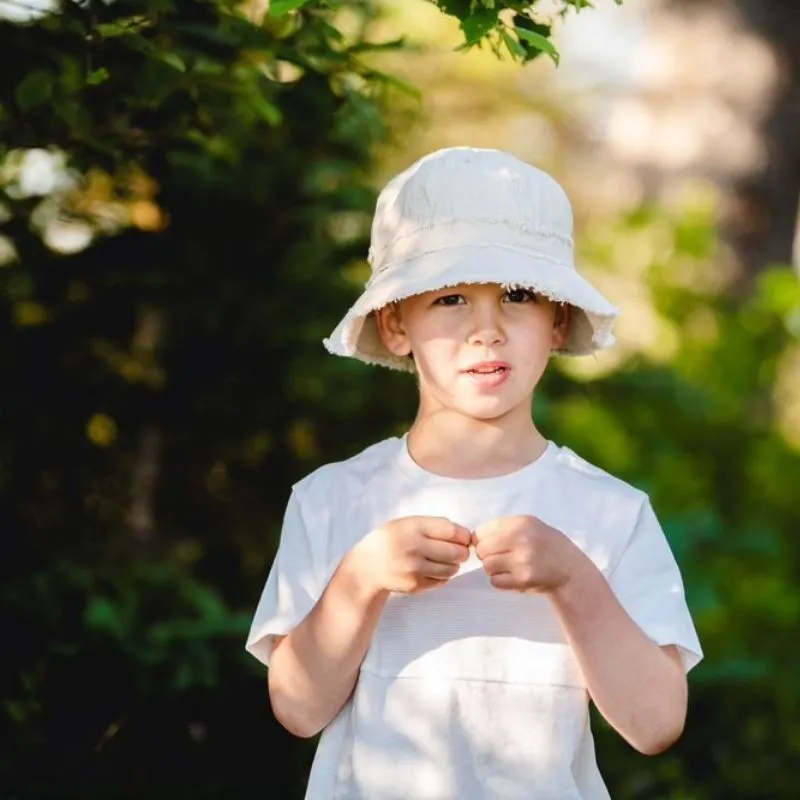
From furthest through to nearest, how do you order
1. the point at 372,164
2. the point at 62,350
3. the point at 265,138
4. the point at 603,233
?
the point at 603,233
the point at 372,164
the point at 265,138
the point at 62,350

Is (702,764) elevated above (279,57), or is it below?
below

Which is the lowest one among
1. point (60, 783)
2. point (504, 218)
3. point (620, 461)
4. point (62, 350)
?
point (60, 783)

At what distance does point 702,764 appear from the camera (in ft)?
17.7

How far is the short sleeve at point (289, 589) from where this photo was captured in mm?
2559

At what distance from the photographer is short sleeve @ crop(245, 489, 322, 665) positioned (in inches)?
101

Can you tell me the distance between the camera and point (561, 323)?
2682 millimetres

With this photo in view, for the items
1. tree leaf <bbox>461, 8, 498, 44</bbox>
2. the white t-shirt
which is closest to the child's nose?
the white t-shirt

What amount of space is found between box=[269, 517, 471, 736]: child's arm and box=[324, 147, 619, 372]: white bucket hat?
40cm

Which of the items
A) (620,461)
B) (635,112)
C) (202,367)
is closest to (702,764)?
(620,461)

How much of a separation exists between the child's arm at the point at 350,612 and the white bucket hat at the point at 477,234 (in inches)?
15.9

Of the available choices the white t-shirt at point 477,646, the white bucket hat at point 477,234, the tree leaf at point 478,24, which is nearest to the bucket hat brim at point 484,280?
the white bucket hat at point 477,234

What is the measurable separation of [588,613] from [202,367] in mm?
2939

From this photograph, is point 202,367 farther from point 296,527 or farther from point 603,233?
point 603,233

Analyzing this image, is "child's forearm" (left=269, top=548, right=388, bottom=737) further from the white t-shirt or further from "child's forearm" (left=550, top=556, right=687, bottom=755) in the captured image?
"child's forearm" (left=550, top=556, right=687, bottom=755)
